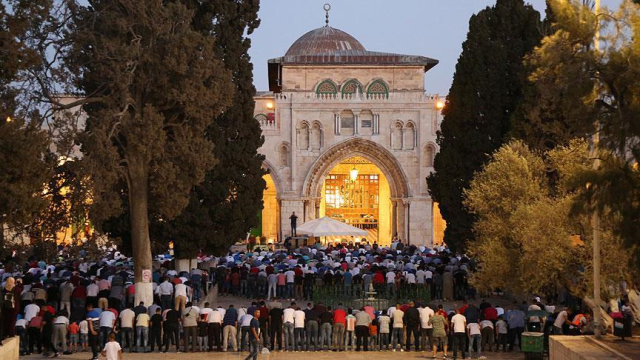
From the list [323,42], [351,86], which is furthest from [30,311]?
[323,42]

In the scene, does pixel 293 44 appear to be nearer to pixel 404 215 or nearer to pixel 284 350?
pixel 404 215

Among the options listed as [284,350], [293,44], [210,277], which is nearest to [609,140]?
[284,350]

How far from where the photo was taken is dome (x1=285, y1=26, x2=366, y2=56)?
61406 mm

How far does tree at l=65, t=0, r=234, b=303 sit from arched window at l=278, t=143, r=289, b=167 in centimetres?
2607

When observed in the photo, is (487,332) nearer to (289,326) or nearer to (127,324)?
(289,326)

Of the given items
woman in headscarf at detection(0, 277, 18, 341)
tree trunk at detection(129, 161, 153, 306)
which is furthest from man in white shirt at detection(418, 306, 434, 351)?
woman in headscarf at detection(0, 277, 18, 341)

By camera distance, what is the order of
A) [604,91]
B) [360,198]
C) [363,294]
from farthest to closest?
[360,198] → [363,294] → [604,91]

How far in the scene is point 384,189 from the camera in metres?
54.6

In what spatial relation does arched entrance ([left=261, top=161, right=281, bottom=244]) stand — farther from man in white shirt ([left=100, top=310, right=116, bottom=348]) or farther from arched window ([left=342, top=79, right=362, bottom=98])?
man in white shirt ([left=100, top=310, right=116, bottom=348])

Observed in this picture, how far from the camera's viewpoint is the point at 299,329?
2145 centimetres

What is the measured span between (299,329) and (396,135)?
98.7 ft

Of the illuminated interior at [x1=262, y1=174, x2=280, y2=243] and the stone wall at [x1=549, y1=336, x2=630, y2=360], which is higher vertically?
the illuminated interior at [x1=262, y1=174, x2=280, y2=243]

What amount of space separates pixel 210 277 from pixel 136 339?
34.0ft

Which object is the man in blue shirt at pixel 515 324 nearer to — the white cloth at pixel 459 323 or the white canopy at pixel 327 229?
the white cloth at pixel 459 323
